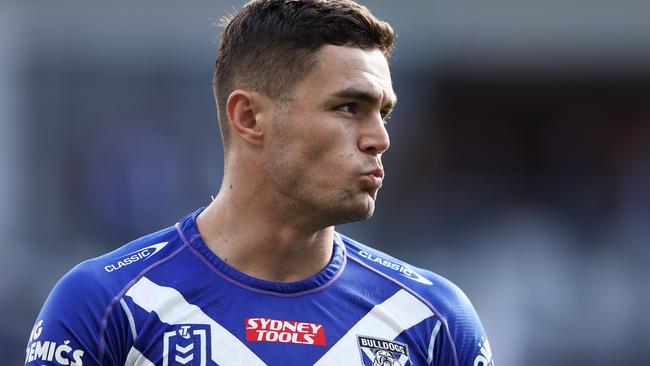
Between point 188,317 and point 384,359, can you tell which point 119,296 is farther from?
point 384,359

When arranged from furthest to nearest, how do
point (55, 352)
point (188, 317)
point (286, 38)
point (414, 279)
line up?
point (414, 279) < point (286, 38) < point (188, 317) < point (55, 352)

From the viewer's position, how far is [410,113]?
43.1 ft

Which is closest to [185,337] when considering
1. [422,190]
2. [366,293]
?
[366,293]

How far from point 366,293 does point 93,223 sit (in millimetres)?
8423

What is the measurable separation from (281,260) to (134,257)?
1.68 ft

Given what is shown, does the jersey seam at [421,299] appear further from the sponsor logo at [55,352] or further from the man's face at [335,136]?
the sponsor logo at [55,352]

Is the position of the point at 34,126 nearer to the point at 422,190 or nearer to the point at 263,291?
the point at 422,190

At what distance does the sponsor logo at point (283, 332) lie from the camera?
12.9 feet

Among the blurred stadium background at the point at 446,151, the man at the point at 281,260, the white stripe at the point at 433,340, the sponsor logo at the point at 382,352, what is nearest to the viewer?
the man at the point at 281,260

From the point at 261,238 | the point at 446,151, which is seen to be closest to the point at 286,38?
the point at 261,238

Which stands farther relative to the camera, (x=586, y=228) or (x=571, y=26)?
(x=571, y=26)

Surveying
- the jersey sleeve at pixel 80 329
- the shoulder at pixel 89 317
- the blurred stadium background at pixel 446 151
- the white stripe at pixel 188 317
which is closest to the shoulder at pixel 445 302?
the white stripe at pixel 188 317

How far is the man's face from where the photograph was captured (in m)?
3.99

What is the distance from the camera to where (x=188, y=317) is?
389 centimetres
